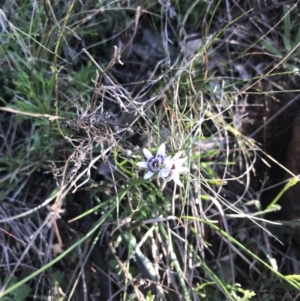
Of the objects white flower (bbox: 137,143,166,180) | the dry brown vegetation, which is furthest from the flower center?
the dry brown vegetation

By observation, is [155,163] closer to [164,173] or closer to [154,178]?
[164,173]

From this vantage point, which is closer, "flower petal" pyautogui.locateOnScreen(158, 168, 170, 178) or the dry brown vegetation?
"flower petal" pyautogui.locateOnScreen(158, 168, 170, 178)

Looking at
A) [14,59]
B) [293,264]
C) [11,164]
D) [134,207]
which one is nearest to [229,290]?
[293,264]

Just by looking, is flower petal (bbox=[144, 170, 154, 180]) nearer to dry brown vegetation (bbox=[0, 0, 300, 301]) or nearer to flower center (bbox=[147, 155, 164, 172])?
flower center (bbox=[147, 155, 164, 172])

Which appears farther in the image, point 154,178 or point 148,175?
point 154,178

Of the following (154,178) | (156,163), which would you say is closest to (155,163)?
(156,163)

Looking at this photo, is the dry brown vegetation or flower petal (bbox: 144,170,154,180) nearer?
flower petal (bbox: 144,170,154,180)

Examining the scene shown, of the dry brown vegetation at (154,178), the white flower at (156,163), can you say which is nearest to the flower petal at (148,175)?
the white flower at (156,163)

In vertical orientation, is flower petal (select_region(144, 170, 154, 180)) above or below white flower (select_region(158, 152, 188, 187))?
below

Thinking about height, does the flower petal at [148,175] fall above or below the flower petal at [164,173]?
below

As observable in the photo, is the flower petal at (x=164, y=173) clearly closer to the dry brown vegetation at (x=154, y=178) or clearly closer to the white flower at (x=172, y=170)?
the white flower at (x=172, y=170)

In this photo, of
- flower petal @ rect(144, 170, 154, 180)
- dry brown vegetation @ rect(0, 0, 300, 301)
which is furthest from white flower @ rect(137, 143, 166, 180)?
dry brown vegetation @ rect(0, 0, 300, 301)
